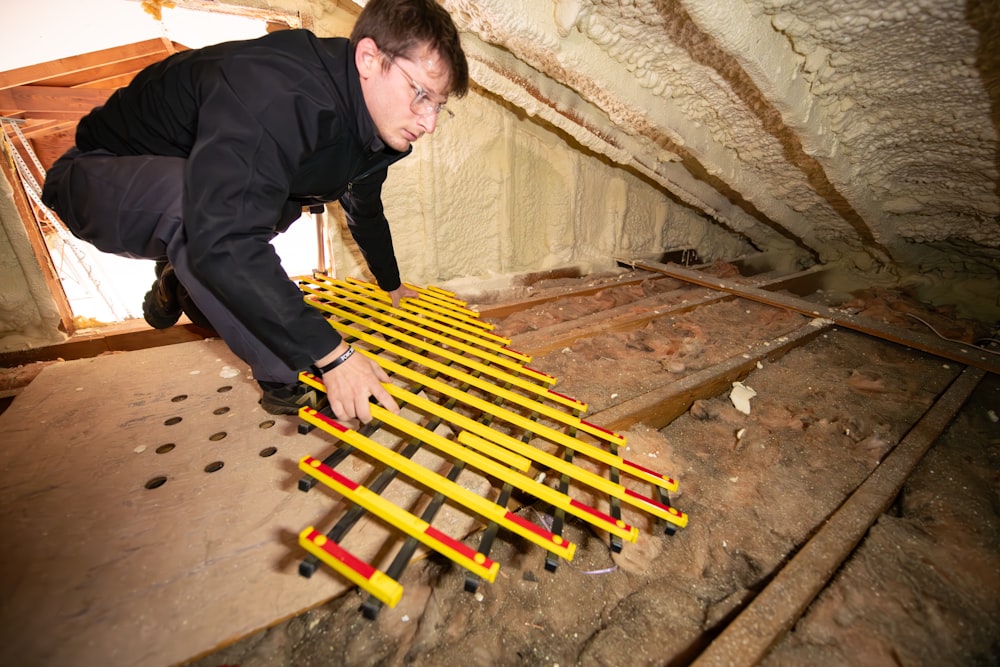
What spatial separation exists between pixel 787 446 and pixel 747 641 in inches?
33.6

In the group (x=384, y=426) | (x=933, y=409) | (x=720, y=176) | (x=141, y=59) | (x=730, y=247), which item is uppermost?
(x=141, y=59)

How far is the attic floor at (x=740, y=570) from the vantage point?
0.79 meters

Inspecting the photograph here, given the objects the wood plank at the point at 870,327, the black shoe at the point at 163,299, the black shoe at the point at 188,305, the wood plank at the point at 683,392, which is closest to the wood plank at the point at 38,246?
the black shoe at the point at 163,299

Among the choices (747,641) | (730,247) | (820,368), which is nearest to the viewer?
(747,641)

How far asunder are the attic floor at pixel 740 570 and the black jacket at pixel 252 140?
0.65 meters

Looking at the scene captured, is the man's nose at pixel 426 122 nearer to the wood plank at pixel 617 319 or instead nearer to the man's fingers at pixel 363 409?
the man's fingers at pixel 363 409

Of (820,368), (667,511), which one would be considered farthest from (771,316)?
(667,511)

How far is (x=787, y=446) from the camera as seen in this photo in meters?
1.35

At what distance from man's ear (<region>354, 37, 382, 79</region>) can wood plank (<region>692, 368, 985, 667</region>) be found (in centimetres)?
148

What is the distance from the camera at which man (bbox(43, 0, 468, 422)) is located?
83 centimetres

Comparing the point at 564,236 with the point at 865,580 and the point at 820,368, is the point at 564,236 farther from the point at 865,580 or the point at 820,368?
the point at 865,580

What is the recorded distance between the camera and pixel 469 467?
3.70 feet

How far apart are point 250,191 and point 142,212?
52cm

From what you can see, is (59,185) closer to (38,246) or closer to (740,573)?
(38,246)
